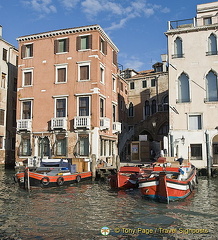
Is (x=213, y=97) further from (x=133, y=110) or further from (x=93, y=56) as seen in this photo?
(x=133, y=110)

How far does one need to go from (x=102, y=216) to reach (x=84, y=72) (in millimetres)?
16259

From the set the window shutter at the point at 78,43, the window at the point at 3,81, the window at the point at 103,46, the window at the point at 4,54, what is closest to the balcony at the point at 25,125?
the window at the point at 3,81

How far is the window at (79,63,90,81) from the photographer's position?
78.6ft

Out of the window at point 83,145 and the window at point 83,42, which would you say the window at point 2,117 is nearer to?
the window at point 83,145

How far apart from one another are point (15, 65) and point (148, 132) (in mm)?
17153

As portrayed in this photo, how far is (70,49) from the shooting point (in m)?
24.6

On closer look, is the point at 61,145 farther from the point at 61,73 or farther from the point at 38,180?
the point at 38,180

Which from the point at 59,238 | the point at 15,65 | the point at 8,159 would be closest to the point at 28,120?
the point at 8,159

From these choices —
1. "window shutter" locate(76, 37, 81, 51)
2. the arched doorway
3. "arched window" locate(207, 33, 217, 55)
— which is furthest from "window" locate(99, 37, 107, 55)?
the arched doorway

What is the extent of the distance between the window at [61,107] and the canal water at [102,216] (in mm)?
10380

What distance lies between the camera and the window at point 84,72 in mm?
23969

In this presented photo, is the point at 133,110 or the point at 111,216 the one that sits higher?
the point at 133,110

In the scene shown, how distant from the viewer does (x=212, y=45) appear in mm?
23328

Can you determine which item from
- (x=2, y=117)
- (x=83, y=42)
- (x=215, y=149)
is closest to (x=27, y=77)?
(x=2, y=117)
